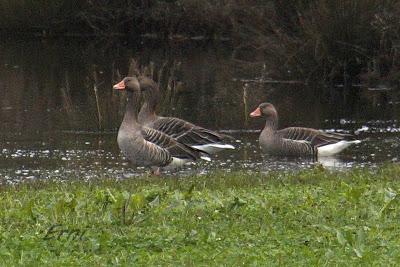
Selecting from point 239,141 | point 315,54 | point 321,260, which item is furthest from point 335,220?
point 315,54

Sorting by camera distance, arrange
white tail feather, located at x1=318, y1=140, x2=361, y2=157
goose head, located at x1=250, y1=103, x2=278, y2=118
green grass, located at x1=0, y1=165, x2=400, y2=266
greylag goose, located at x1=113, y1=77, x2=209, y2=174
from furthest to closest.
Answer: goose head, located at x1=250, y1=103, x2=278, y2=118 < white tail feather, located at x1=318, y1=140, x2=361, y2=157 < greylag goose, located at x1=113, y1=77, x2=209, y2=174 < green grass, located at x1=0, y1=165, x2=400, y2=266

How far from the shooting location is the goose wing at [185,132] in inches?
651

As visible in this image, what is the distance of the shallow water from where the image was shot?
16.9 metres

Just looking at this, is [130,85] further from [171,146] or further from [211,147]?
[211,147]

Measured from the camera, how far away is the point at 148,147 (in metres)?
15.5

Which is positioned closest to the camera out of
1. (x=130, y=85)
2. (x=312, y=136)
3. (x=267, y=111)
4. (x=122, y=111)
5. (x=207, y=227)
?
(x=207, y=227)

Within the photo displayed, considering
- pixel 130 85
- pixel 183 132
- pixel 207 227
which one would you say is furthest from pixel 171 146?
pixel 207 227

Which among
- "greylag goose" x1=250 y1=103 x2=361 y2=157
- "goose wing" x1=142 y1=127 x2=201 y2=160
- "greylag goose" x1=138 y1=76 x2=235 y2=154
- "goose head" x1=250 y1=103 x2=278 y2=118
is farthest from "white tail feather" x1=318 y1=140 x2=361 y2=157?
"goose wing" x1=142 y1=127 x2=201 y2=160

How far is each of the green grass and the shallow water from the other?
5135 mm

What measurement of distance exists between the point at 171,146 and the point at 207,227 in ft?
24.6

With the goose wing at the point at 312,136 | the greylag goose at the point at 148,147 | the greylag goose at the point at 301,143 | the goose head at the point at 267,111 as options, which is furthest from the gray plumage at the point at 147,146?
the goose head at the point at 267,111

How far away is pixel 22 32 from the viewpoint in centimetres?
4447

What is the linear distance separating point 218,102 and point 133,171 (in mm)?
9903

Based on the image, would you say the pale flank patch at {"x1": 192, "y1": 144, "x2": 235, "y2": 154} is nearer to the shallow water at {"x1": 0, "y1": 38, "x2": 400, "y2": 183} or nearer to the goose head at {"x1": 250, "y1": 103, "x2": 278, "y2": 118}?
the shallow water at {"x1": 0, "y1": 38, "x2": 400, "y2": 183}
